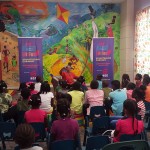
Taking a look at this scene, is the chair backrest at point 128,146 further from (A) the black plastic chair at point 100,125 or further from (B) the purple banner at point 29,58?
(B) the purple banner at point 29,58

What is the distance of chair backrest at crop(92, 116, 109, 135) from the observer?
3.67 metres

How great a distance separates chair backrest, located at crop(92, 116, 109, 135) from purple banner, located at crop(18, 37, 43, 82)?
4414 millimetres

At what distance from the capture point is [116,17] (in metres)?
9.24

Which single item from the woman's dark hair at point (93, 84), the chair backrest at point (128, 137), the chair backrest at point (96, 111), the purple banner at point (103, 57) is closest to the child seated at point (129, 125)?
the chair backrest at point (128, 137)

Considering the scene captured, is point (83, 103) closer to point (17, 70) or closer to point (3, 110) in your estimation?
point (3, 110)

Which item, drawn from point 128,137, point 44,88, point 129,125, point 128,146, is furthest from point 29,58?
point 128,146

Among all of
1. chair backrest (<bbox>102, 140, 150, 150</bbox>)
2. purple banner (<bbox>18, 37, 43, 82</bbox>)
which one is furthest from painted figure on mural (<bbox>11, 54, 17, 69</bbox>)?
chair backrest (<bbox>102, 140, 150, 150</bbox>)

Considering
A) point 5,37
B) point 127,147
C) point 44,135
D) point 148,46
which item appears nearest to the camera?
point 127,147

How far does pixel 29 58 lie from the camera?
7.87m

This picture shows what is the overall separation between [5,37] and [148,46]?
465cm

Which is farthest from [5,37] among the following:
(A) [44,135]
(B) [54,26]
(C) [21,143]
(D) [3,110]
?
(C) [21,143]

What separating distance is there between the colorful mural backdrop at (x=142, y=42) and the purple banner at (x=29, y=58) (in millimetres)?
3277

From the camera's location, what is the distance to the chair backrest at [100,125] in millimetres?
3670

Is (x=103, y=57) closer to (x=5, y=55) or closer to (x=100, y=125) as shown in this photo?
(x=5, y=55)
